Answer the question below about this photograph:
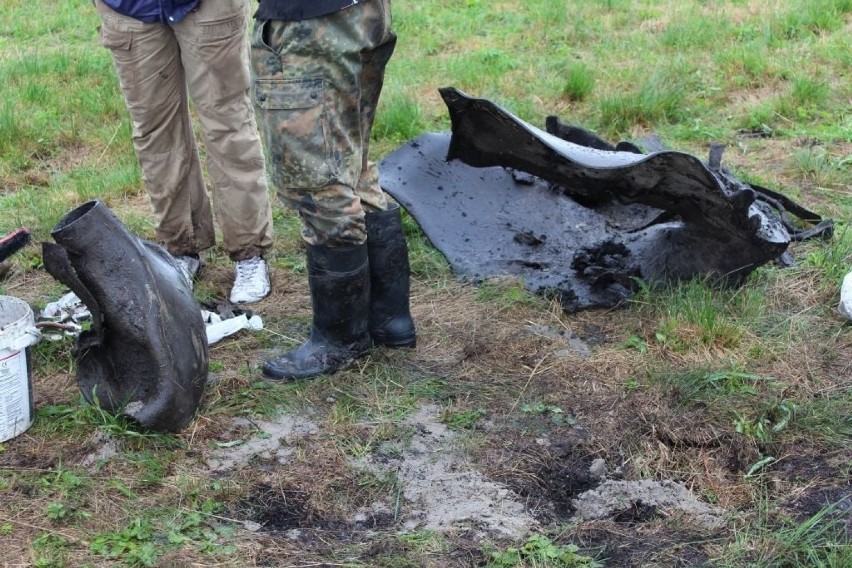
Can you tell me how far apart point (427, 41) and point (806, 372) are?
473 cm

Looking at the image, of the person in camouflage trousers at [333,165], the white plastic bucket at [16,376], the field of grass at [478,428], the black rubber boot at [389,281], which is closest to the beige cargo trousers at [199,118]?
the field of grass at [478,428]

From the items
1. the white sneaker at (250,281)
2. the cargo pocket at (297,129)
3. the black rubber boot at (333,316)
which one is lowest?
the white sneaker at (250,281)

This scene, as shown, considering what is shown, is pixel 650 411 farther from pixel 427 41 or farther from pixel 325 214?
pixel 427 41

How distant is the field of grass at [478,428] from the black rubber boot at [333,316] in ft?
0.27

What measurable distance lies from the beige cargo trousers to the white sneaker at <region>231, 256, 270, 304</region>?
4 cm

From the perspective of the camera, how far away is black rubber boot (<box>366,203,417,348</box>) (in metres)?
3.51

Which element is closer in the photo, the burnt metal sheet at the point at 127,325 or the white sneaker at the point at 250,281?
the burnt metal sheet at the point at 127,325

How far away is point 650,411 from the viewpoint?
3.20 meters

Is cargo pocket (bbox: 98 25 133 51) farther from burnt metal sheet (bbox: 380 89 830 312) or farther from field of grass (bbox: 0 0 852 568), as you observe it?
burnt metal sheet (bbox: 380 89 830 312)

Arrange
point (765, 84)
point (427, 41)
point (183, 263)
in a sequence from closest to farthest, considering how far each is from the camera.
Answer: point (183, 263), point (765, 84), point (427, 41)

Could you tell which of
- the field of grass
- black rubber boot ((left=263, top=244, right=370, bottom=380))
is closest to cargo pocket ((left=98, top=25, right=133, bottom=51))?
the field of grass

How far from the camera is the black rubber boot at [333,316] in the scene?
11.1 feet

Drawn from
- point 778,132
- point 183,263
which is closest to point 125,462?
point 183,263

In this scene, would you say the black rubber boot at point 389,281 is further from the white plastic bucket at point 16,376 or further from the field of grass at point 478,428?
the white plastic bucket at point 16,376
